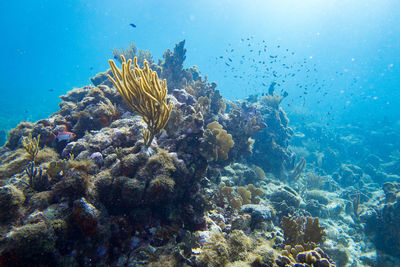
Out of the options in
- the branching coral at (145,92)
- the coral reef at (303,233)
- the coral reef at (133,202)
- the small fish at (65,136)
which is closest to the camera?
the coral reef at (133,202)

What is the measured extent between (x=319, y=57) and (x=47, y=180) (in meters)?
178

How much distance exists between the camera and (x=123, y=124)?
488 cm

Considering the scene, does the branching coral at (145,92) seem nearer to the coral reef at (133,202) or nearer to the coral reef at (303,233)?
the coral reef at (133,202)

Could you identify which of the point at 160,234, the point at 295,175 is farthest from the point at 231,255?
the point at 295,175

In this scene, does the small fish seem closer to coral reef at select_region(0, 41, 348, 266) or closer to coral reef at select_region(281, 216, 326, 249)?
coral reef at select_region(0, 41, 348, 266)

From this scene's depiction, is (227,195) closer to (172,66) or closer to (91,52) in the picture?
(172,66)

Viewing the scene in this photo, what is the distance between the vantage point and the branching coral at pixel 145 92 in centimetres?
341

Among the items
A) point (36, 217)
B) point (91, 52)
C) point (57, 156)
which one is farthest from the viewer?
point (91, 52)

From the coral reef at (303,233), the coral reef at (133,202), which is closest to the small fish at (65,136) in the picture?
the coral reef at (133,202)

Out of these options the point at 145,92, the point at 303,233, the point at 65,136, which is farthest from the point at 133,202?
the point at 303,233

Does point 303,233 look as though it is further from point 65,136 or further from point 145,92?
point 65,136

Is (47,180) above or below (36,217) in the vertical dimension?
above

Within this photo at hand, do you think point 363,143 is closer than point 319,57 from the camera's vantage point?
Yes

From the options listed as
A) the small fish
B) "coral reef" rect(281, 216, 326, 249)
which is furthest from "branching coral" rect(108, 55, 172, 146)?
"coral reef" rect(281, 216, 326, 249)
